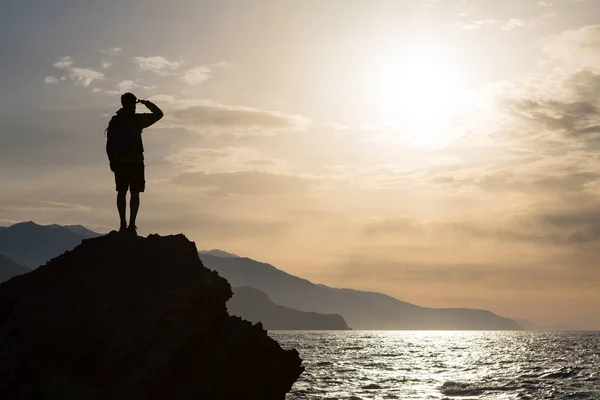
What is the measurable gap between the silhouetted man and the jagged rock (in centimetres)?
108

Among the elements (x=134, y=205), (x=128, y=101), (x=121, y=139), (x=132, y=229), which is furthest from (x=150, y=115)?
(x=132, y=229)

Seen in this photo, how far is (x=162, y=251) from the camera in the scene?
44.3 feet

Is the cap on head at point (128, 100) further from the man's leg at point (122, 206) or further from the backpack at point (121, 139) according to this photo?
the man's leg at point (122, 206)

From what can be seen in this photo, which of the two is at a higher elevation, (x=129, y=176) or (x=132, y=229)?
(x=129, y=176)

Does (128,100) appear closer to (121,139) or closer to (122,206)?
(121,139)

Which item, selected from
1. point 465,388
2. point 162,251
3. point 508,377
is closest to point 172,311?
point 162,251

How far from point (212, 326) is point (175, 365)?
1.63 meters

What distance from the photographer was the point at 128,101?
1455cm

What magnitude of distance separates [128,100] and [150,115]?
59cm

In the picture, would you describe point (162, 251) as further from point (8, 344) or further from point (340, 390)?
point (340, 390)

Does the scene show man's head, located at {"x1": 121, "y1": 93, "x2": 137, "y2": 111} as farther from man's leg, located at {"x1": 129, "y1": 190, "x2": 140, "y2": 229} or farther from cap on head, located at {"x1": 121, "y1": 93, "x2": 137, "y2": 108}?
man's leg, located at {"x1": 129, "y1": 190, "x2": 140, "y2": 229}

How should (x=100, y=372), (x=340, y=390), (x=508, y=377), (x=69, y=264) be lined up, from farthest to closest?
(x=508, y=377)
(x=340, y=390)
(x=69, y=264)
(x=100, y=372)

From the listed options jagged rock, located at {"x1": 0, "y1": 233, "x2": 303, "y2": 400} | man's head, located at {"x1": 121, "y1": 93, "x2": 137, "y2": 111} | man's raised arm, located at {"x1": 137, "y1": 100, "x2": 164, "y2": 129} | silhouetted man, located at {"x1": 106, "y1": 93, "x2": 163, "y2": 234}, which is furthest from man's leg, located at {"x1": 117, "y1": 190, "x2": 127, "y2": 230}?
man's head, located at {"x1": 121, "y1": 93, "x2": 137, "y2": 111}

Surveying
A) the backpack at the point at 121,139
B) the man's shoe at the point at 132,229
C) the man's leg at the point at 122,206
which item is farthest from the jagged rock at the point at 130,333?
the backpack at the point at 121,139
